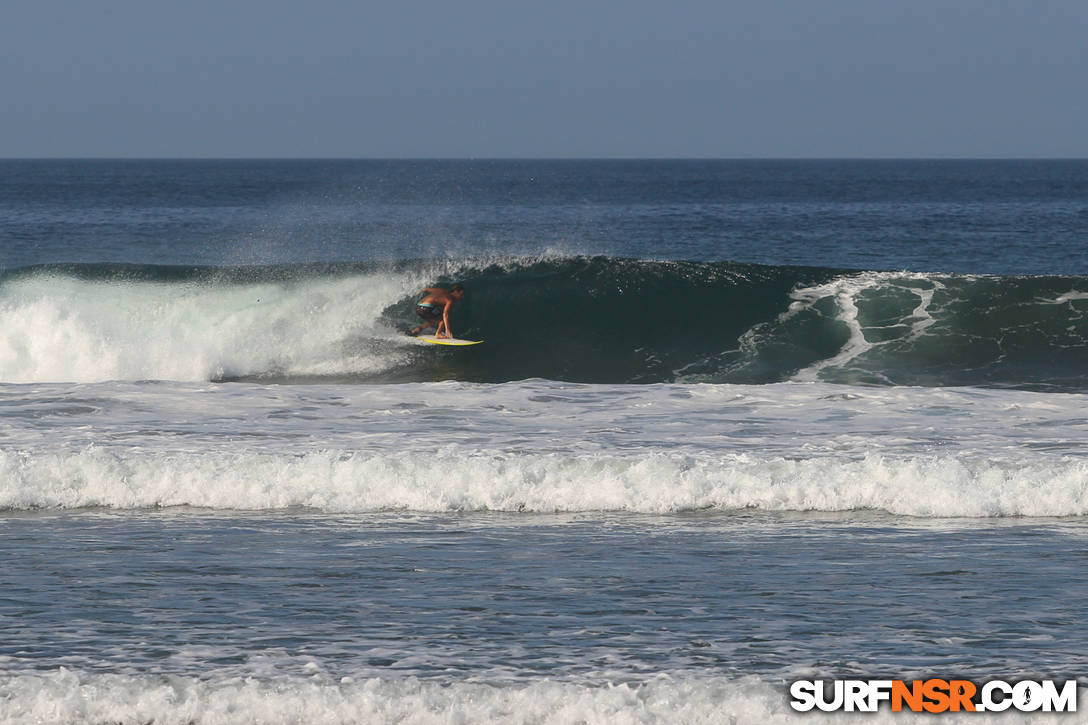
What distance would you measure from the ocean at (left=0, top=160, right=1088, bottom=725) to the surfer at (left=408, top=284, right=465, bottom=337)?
0.47m

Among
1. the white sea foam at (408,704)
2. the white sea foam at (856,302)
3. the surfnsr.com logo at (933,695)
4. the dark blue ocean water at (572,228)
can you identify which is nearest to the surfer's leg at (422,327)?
the dark blue ocean water at (572,228)

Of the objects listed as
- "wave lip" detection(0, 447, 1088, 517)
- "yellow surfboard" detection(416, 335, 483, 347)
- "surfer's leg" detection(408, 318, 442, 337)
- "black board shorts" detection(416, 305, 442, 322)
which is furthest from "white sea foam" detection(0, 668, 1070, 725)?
"black board shorts" detection(416, 305, 442, 322)

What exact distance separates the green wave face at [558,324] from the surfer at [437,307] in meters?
0.39

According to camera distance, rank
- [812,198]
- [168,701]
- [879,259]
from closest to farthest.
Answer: [168,701] → [879,259] → [812,198]

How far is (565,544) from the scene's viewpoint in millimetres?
7695

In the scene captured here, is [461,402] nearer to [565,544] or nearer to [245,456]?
[245,456]

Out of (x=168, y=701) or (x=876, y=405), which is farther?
(x=876, y=405)

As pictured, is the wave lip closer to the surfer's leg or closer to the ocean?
the ocean

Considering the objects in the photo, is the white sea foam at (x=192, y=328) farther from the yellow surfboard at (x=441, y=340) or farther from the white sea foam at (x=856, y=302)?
the white sea foam at (x=856, y=302)

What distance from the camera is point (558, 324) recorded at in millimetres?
19172

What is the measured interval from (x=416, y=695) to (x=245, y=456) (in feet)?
15.5

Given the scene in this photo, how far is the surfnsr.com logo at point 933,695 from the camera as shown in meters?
5.02

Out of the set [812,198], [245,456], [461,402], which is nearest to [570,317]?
[461,402]

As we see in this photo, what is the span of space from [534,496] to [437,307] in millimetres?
10013
